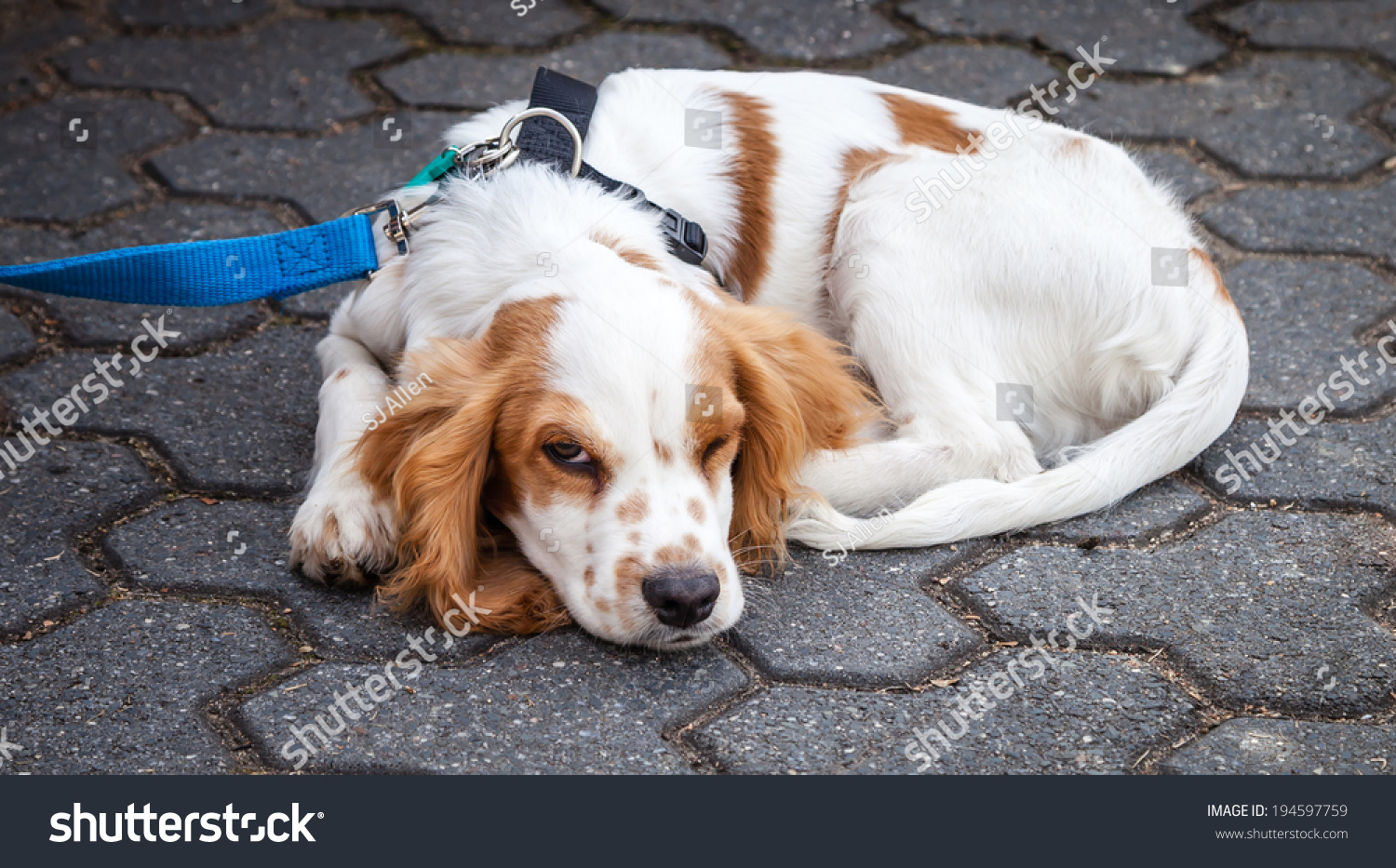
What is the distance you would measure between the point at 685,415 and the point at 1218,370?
4.04 ft

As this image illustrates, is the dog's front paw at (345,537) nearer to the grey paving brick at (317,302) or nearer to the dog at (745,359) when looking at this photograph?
the dog at (745,359)

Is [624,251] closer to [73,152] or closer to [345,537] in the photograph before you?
[345,537]

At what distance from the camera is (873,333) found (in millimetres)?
2930

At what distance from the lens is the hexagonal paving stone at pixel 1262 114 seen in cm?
424

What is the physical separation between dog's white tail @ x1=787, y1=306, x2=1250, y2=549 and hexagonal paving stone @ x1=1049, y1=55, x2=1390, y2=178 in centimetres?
156

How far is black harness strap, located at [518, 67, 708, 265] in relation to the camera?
269 centimetres

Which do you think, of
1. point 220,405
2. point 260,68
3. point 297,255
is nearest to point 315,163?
point 260,68

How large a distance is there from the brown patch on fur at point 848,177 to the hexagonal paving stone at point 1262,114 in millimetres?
1601

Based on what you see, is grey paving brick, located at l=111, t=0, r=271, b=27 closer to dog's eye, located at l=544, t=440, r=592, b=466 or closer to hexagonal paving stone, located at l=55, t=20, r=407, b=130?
hexagonal paving stone, located at l=55, t=20, r=407, b=130

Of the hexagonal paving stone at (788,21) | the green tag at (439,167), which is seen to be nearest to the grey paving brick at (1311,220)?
the hexagonal paving stone at (788,21)

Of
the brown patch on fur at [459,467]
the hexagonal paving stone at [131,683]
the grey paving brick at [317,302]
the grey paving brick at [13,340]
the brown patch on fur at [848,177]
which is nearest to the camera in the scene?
the hexagonal paving stone at [131,683]

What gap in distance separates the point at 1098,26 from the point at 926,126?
2164 mm
